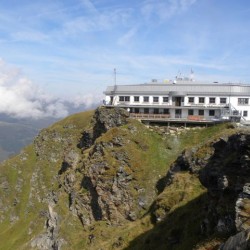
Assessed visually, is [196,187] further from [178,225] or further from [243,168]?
[243,168]

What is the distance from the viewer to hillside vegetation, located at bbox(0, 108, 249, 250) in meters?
40.8

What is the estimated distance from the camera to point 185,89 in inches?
3824

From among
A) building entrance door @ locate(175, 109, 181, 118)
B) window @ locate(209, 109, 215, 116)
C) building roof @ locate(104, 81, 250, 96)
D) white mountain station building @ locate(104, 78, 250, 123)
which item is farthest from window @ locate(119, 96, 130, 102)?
window @ locate(209, 109, 215, 116)

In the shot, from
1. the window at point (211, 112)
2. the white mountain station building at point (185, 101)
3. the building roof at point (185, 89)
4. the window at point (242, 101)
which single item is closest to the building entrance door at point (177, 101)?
the white mountain station building at point (185, 101)

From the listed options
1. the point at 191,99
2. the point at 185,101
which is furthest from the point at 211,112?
the point at 185,101

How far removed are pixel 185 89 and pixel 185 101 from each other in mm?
3596

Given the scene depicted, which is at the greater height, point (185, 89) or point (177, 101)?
point (185, 89)

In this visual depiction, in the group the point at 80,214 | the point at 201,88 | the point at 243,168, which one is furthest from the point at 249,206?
the point at 201,88

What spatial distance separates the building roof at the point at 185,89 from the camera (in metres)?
92.4

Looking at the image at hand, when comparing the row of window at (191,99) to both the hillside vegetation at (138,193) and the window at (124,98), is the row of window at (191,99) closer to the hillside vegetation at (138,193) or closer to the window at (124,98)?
the window at (124,98)

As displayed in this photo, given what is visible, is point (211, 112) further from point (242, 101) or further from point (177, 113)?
point (177, 113)

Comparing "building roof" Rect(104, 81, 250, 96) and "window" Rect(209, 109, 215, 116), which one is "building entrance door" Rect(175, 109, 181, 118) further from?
"window" Rect(209, 109, 215, 116)

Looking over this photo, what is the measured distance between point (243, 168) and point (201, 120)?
56993 millimetres

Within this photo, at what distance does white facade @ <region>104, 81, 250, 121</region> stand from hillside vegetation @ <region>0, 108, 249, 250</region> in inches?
277
